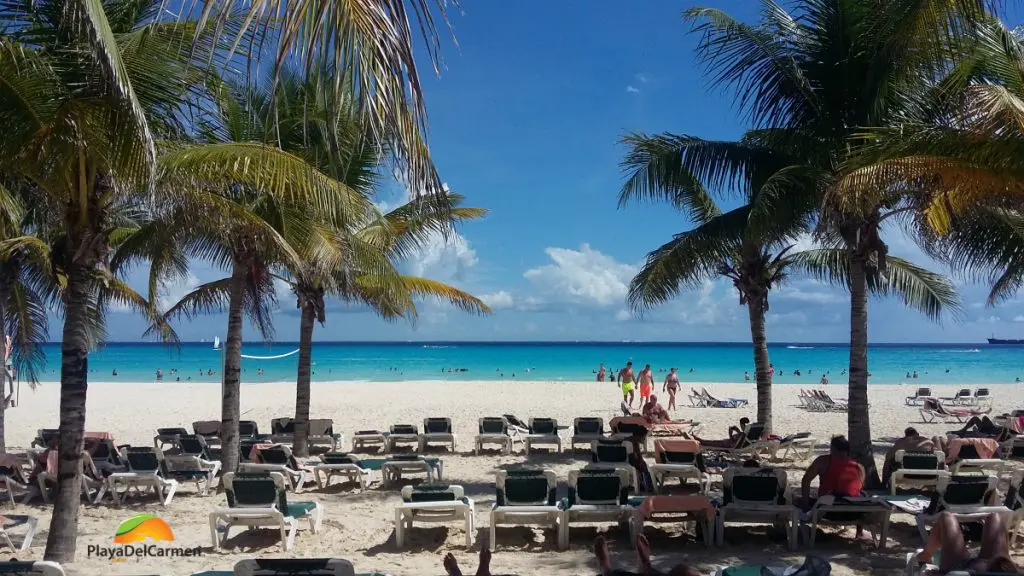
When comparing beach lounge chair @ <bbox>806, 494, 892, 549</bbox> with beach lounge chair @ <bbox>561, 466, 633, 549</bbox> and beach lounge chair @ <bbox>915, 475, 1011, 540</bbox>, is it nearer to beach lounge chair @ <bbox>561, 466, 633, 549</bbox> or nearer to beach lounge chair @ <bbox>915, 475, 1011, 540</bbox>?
beach lounge chair @ <bbox>915, 475, 1011, 540</bbox>

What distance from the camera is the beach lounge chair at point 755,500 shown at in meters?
6.67

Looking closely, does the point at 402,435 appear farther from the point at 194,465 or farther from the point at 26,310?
the point at 26,310

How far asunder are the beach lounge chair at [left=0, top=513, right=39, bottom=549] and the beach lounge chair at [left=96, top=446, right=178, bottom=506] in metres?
1.66

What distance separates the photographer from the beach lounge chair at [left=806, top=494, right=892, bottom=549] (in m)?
6.44

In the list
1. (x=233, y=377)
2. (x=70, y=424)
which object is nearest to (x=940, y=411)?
(x=233, y=377)

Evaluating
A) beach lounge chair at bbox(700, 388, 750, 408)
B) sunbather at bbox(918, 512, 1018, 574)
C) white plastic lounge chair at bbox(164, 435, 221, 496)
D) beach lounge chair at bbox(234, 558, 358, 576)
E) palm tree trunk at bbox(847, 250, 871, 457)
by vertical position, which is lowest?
white plastic lounge chair at bbox(164, 435, 221, 496)

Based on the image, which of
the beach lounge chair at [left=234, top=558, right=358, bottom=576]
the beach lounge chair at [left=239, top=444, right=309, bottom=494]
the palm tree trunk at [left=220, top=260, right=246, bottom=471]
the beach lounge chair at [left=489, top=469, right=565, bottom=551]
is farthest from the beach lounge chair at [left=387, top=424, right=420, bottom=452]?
the beach lounge chair at [left=234, top=558, right=358, bottom=576]

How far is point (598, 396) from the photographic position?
1203 inches

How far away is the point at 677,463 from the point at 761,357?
4927 mm

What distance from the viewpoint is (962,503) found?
6.54 meters

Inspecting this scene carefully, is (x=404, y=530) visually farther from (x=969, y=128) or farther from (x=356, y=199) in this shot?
(x=969, y=128)

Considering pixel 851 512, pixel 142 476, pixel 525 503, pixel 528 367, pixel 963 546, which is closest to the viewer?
pixel 963 546

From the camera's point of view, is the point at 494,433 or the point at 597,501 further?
the point at 494,433

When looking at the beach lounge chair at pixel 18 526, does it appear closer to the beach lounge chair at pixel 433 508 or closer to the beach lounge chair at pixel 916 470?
the beach lounge chair at pixel 433 508
